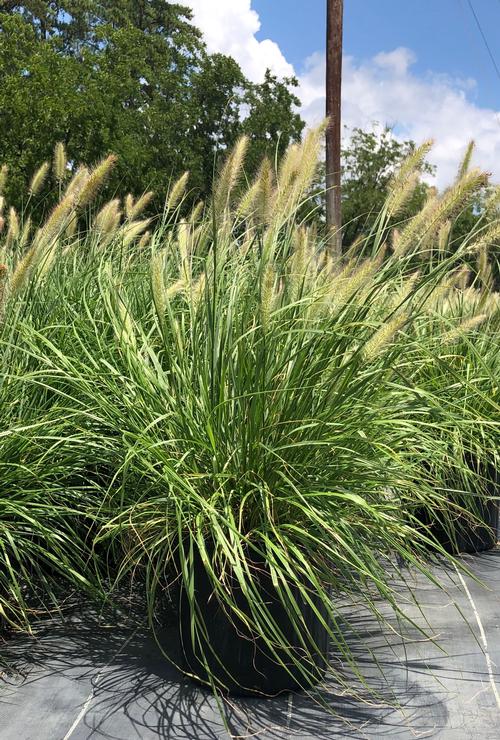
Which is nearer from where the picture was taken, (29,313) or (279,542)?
(279,542)

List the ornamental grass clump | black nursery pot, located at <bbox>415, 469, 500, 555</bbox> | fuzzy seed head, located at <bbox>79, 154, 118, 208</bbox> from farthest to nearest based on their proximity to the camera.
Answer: black nursery pot, located at <bbox>415, 469, 500, 555</bbox> < fuzzy seed head, located at <bbox>79, 154, 118, 208</bbox> < the ornamental grass clump

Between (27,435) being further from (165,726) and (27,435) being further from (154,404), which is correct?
(165,726)

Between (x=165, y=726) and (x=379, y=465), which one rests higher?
(x=379, y=465)

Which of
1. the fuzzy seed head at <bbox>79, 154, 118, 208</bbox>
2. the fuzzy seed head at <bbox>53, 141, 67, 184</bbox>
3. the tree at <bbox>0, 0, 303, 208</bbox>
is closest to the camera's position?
the fuzzy seed head at <bbox>79, 154, 118, 208</bbox>

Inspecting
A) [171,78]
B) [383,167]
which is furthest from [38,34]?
[383,167]

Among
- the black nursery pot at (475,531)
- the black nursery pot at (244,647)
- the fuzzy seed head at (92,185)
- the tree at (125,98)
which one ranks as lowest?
the black nursery pot at (244,647)

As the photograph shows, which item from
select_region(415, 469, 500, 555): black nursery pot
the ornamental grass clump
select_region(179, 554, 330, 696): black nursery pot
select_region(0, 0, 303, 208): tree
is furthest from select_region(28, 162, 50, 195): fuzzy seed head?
select_region(0, 0, 303, 208): tree

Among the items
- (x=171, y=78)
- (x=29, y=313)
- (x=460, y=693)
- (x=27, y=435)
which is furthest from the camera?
(x=171, y=78)

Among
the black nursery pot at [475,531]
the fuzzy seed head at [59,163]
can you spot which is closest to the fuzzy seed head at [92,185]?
the fuzzy seed head at [59,163]

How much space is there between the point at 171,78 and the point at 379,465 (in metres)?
27.2

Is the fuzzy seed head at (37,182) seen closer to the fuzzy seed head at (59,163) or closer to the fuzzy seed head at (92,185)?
the fuzzy seed head at (59,163)

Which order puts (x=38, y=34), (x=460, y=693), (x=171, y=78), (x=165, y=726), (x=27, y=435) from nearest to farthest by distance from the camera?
(x=165, y=726), (x=460, y=693), (x=27, y=435), (x=171, y=78), (x=38, y=34)

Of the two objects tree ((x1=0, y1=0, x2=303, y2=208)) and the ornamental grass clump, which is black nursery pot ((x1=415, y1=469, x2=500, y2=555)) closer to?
the ornamental grass clump

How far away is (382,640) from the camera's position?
261cm
